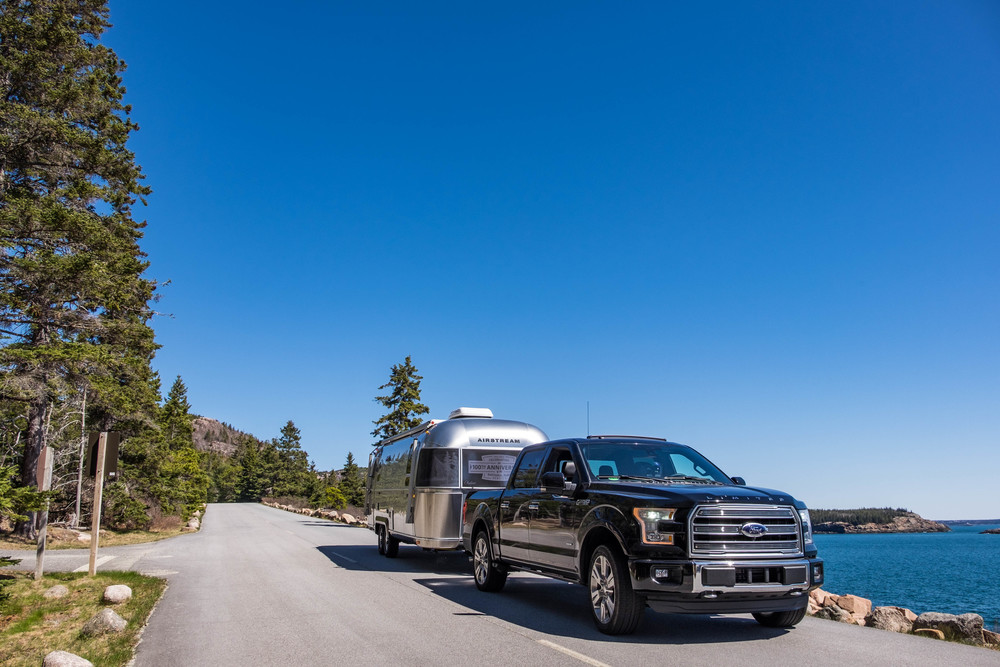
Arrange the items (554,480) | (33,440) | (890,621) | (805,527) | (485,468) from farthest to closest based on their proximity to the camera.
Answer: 1. (33,440)
2. (485,468)
3. (890,621)
4. (554,480)
5. (805,527)

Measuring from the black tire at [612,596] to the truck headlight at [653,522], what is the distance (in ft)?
1.57

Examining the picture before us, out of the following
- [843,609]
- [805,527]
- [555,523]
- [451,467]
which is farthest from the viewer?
[451,467]

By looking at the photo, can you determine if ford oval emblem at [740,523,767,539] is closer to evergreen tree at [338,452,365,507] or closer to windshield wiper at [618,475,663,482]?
windshield wiper at [618,475,663,482]

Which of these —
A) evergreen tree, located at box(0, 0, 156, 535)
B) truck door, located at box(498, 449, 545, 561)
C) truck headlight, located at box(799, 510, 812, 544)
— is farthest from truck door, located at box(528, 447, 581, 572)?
evergreen tree, located at box(0, 0, 156, 535)

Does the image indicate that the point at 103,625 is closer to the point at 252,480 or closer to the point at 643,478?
the point at 643,478

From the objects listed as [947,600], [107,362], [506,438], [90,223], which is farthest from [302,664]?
[947,600]

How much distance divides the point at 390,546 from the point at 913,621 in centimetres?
1145

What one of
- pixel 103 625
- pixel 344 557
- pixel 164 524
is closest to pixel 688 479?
→ pixel 103 625

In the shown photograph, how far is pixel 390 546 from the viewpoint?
16.8m

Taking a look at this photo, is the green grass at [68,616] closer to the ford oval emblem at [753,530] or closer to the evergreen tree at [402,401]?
the ford oval emblem at [753,530]

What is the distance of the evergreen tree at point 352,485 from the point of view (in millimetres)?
86000

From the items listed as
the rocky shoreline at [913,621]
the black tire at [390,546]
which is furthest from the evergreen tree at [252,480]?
the rocky shoreline at [913,621]

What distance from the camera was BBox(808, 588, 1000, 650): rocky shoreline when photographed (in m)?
8.29

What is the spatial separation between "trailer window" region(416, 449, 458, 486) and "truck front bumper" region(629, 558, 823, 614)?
7.05m
